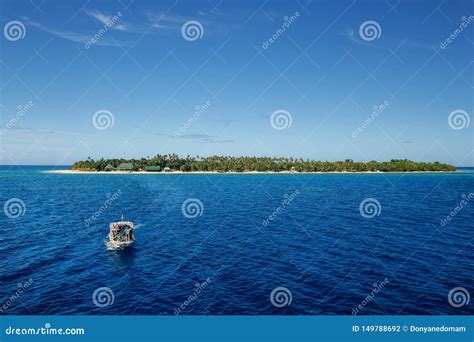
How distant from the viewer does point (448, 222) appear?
61375 millimetres

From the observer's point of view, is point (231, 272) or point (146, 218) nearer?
point (231, 272)

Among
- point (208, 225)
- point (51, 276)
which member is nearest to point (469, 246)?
point (208, 225)

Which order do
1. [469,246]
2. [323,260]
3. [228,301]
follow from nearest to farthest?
[228,301] → [323,260] → [469,246]

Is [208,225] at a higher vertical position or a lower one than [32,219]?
lower

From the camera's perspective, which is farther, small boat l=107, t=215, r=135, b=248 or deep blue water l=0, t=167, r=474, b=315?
small boat l=107, t=215, r=135, b=248

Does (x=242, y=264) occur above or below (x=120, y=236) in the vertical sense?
below

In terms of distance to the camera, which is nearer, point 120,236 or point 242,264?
point 242,264

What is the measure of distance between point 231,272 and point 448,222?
48397mm

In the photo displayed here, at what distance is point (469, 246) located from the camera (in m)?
44.8

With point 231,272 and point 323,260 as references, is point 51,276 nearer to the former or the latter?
point 231,272

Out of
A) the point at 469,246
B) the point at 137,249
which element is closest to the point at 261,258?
the point at 137,249

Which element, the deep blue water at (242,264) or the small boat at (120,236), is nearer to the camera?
the deep blue water at (242,264)

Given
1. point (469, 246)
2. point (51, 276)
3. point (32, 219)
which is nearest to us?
point (51, 276)
